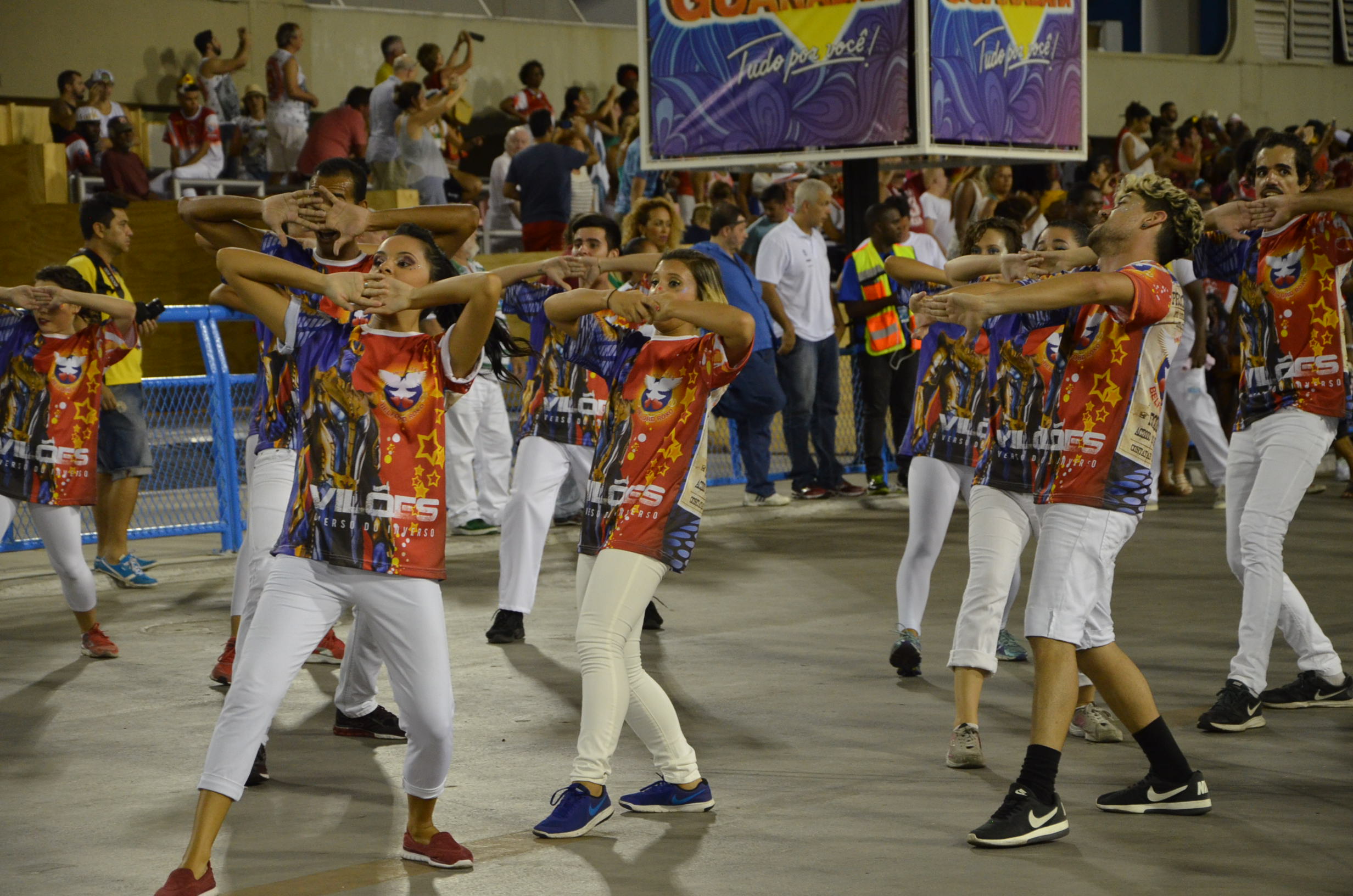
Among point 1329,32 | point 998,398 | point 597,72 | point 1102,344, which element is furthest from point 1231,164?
point 1102,344

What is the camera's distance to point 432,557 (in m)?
4.74

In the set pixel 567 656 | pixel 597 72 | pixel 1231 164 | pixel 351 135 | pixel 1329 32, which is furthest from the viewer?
pixel 1329 32

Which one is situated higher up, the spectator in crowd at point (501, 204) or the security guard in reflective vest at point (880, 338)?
the spectator in crowd at point (501, 204)

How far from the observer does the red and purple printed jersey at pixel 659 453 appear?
211 inches

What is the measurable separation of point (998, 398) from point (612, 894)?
291 cm

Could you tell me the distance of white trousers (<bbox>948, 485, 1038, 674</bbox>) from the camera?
6000mm

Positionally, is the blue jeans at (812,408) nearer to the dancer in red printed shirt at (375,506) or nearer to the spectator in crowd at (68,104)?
the dancer in red printed shirt at (375,506)

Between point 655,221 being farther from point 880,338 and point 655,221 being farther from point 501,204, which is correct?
point 501,204

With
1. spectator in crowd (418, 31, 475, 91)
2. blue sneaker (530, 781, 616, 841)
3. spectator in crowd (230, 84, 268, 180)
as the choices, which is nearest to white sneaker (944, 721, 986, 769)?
blue sneaker (530, 781, 616, 841)

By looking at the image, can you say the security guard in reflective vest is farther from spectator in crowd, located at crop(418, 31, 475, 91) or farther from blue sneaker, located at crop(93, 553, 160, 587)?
spectator in crowd, located at crop(418, 31, 475, 91)

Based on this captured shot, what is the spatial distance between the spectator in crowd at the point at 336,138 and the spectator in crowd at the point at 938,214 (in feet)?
18.4

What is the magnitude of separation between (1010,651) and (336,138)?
9.98m

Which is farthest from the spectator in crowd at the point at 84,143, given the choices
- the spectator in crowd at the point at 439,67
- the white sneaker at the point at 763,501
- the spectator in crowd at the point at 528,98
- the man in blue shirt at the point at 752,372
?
the white sneaker at the point at 763,501

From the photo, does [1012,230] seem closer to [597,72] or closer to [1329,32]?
[597,72]
